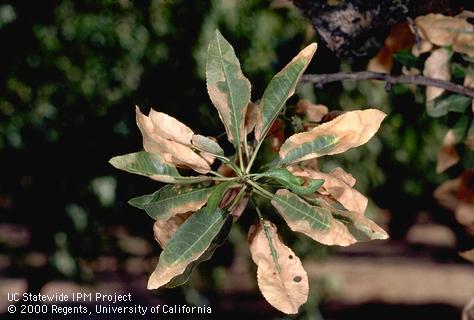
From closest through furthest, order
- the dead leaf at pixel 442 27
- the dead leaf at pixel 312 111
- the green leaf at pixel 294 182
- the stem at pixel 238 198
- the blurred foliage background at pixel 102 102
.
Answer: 1. the green leaf at pixel 294 182
2. the stem at pixel 238 198
3. the dead leaf at pixel 312 111
4. the dead leaf at pixel 442 27
5. the blurred foliage background at pixel 102 102

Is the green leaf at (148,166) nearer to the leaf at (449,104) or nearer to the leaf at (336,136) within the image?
the leaf at (336,136)

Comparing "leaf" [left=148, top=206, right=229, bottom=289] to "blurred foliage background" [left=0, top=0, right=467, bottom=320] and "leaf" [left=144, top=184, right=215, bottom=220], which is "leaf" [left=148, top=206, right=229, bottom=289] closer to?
"leaf" [left=144, top=184, right=215, bottom=220]

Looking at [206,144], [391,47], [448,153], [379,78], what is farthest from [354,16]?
[206,144]

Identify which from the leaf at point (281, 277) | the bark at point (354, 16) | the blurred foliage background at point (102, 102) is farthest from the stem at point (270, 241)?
the blurred foliage background at point (102, 102)

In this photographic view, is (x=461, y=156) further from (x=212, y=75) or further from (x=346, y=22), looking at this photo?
(x=212, y=75)

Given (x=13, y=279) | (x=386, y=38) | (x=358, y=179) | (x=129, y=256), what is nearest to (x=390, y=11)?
(x=386, y=38)

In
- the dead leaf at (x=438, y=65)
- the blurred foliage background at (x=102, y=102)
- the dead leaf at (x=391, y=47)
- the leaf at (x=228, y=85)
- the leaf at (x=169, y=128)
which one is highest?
the blurred foliage background at (x=102, y=102)
